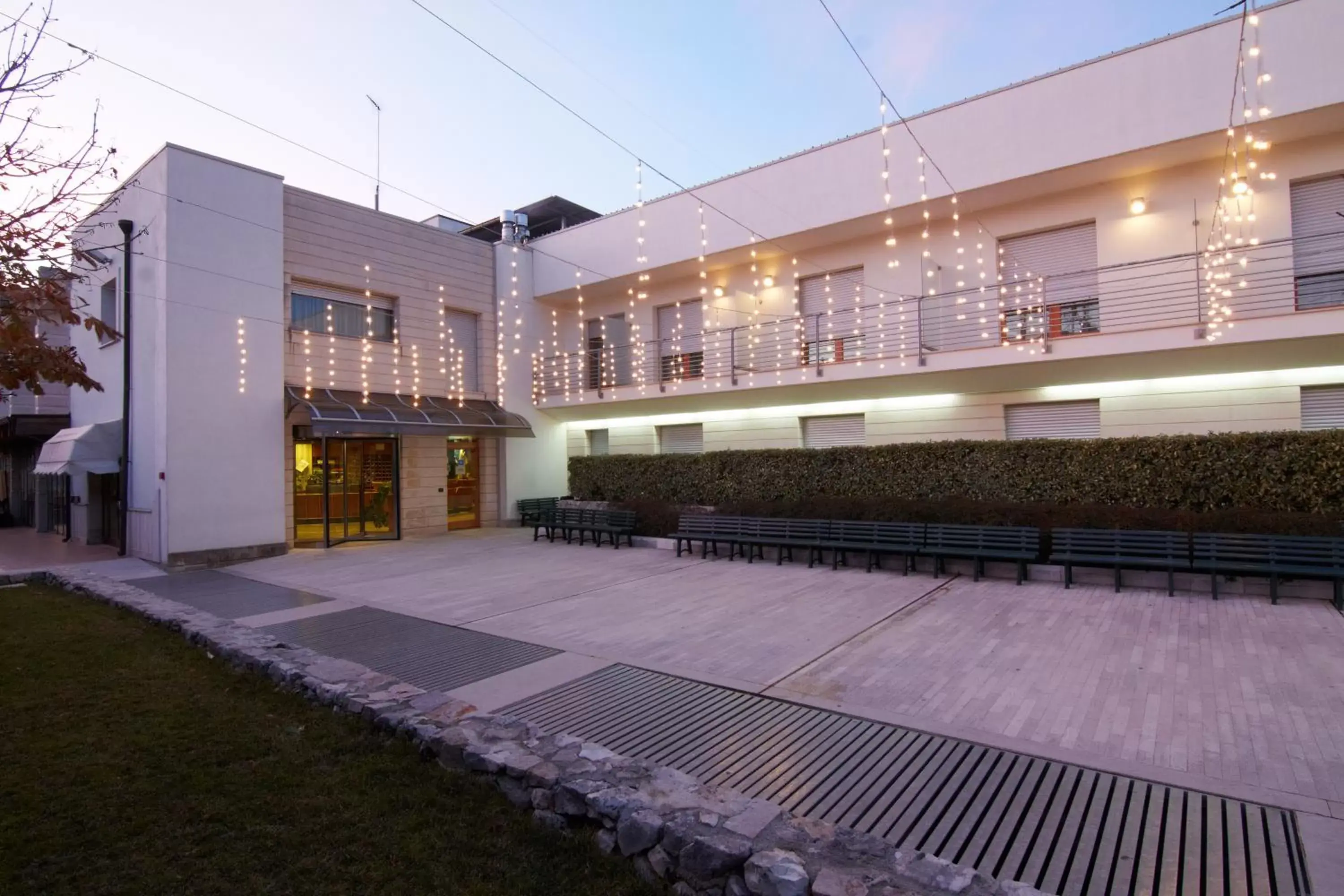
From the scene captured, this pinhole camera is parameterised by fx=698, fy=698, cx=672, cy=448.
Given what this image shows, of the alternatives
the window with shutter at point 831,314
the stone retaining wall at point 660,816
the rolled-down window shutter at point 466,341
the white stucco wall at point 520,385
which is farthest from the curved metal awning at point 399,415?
the stone retaining wall at point 660,816

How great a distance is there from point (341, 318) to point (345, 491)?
3.81 metres

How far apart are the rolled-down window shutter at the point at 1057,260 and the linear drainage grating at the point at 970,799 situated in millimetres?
9484

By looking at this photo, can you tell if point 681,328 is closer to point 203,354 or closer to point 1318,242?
point 203,354

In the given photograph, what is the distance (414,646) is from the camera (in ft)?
22.3

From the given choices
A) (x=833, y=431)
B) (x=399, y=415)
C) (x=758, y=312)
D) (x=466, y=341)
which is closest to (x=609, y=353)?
(x=466, y=341)

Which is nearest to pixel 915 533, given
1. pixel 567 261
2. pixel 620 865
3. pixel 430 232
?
pixel 620 865

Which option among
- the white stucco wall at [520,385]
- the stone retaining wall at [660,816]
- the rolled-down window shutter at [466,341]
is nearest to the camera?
the stone retaining wall at [660,816]

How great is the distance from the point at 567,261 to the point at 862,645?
47.1ft

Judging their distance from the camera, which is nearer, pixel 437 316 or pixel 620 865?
pixel 620 865

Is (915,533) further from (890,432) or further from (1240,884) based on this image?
(1240,884)

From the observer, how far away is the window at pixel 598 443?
63.4ft

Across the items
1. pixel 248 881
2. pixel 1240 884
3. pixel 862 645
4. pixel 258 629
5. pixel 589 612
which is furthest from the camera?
pixel 589 612

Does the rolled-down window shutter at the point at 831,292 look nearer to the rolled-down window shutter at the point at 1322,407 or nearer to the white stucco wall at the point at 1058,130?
the white stucco wall at the point at 1058,130

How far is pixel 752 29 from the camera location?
6.85m
